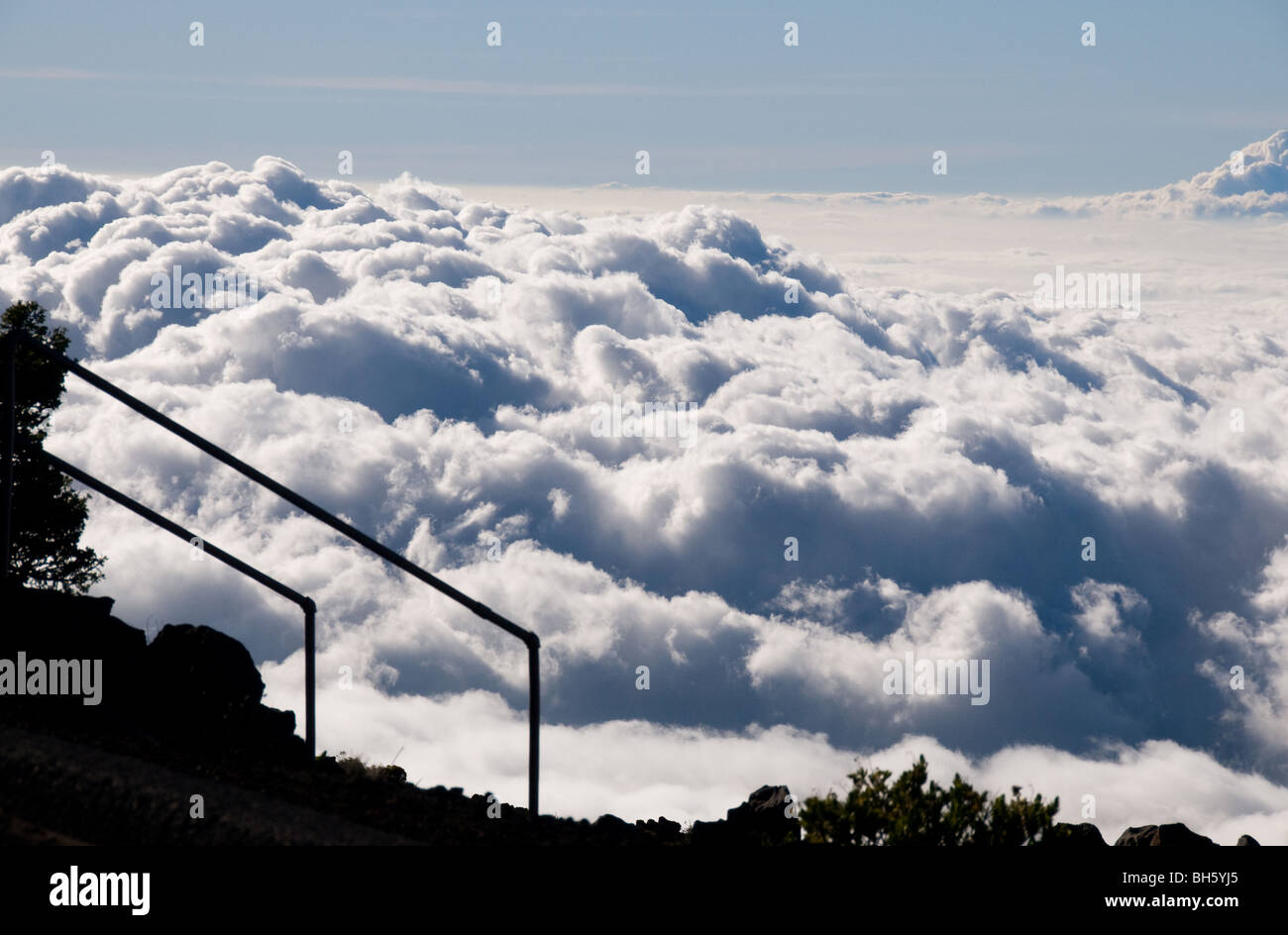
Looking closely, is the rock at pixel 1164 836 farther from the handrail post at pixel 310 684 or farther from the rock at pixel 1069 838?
the handrail post at pixel 310 684

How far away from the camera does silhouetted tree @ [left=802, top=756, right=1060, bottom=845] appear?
6.43 metres

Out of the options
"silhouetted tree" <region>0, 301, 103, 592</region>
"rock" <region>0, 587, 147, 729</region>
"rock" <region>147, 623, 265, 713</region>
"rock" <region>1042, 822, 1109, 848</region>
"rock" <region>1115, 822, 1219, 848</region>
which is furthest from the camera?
"silhouetted tree" <region>0, 301, 103, 592</region>

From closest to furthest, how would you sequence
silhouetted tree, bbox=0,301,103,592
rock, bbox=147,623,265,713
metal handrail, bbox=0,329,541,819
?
metal handrail, bbox=0,329,541,819
rock, bbox=147,623,265,713
silhouetted tree, bbox=0,301,103,592

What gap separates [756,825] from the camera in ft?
27.3

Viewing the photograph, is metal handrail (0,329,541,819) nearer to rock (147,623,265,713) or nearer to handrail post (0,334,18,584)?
handrail post (0,334,18,584)

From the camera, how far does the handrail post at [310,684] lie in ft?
24.6

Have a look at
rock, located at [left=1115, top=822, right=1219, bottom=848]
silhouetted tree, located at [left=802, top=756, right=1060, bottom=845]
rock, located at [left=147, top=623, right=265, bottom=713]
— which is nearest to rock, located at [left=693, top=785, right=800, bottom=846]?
silhouetted tree, located at [left=802, top=756, right=1060, bottom=845]

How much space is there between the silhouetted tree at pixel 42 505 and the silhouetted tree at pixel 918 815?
19.3 meters

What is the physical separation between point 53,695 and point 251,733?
138cm

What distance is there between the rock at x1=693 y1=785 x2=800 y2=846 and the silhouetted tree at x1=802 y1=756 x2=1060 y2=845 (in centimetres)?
48

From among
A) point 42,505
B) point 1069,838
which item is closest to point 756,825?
point 1069,838

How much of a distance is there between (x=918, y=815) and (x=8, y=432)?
6391 mm

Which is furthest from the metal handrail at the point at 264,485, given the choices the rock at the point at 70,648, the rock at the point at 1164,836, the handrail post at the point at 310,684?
the rock at the point at 1164,836
